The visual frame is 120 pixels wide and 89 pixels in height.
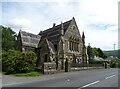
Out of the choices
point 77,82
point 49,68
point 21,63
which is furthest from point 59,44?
point 77,82

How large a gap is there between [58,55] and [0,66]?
14.4m

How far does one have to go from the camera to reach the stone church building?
47000 millimetres

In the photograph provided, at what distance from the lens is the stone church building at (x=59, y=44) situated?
154 ft

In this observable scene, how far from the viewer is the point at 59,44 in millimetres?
47688

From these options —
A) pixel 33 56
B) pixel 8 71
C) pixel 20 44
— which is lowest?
pixel 8 71

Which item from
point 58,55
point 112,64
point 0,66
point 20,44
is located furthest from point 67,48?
point 112,64

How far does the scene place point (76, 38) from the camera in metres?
55.1

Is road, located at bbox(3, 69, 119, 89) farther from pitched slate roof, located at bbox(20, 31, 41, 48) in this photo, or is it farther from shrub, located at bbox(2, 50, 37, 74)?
pitched slate roof, located at bbox(20, 31, 41, 48)

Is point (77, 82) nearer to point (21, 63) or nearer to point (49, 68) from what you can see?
point (49, 68)

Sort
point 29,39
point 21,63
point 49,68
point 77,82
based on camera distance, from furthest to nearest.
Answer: point 29,39, point 49,68, point 21,63, point 77,82

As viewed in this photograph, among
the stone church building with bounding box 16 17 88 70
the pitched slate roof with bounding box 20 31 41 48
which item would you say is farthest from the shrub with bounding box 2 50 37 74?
the pitched slate roof with bounding box 20 31 41 48

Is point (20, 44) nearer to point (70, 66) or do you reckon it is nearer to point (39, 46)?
point (39, 46)

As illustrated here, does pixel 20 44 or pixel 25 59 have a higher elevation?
pixel 20 44

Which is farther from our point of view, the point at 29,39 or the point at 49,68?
the point at 29,39
